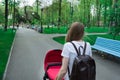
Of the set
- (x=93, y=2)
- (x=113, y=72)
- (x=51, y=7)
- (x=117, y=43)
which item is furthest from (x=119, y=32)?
(x=93, y=2)

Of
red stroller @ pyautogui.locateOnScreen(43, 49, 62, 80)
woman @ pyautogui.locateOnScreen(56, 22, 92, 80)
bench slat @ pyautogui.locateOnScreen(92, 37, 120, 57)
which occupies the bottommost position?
bench slat @ pyautogui.locateOnScreen(92, 37, 120, 57)

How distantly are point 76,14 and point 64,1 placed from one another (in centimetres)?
1337

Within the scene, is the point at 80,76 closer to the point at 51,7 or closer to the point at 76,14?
the point at 51,7

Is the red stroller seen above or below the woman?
below

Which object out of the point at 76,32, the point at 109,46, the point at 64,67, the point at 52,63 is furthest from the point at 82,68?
the point at 109,46

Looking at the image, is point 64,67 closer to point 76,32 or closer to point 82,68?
point 82,68

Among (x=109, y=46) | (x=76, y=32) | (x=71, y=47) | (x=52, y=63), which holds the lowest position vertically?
(x=109, y=46)

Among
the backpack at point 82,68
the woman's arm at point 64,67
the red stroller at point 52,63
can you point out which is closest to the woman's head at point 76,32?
the backpack at point 82,68

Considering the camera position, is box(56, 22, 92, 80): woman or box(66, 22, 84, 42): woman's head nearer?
box(56, 22, 92, 80): woman

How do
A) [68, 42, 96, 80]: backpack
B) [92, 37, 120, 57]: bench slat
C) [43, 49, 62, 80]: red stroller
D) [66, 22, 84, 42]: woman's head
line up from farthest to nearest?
[92, 37, 120, 57]: bench slat
[43, 49, 62, 80]: red stroller
[66, 22, 84, 42]: woman's head
[68, 42, 96, 80]: backpack

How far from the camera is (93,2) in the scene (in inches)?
2613

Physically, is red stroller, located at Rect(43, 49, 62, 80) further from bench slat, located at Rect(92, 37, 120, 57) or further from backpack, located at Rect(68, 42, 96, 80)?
bench slat, located at Rect(92, 37, 120, 57)

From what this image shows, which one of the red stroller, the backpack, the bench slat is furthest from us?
the bench slat

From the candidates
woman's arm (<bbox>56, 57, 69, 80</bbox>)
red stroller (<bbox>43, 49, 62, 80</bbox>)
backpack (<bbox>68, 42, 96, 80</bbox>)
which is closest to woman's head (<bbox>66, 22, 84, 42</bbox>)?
backpack (<bbox>68, 42, 96, 80</bbox>)
